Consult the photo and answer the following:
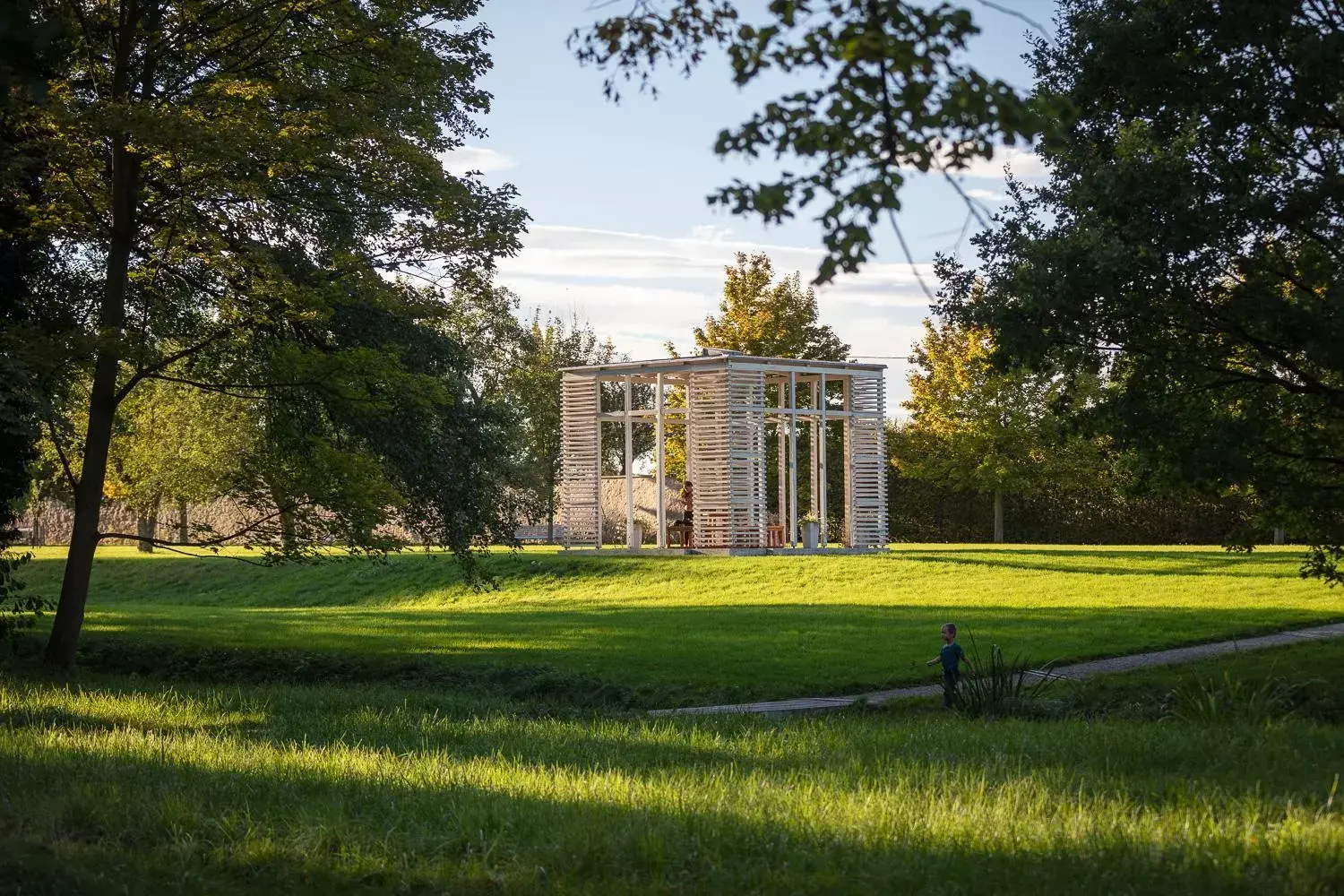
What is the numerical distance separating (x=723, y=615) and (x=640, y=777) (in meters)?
14.7

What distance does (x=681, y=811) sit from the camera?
22.4ft

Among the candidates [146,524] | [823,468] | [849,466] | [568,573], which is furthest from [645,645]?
[146,524]

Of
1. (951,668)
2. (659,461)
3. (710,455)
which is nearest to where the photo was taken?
(951,668)

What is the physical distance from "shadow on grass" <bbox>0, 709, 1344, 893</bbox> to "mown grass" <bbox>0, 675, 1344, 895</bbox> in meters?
0.02

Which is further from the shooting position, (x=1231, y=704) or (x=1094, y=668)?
(x=1094, y=668)

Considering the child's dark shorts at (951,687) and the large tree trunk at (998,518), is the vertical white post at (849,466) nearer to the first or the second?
the large tree trunk at (998,518)

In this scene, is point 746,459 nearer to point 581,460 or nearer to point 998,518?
point 581,460

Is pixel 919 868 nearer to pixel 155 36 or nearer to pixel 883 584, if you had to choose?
pixel 155 36

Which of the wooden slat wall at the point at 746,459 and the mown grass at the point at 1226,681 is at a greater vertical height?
the wooden slat wall at the point at 746,459

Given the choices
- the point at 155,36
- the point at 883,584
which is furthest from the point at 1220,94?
the point at 883,584

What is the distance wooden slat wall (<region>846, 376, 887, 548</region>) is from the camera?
3334 cm

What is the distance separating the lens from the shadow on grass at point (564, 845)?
5.61 meters

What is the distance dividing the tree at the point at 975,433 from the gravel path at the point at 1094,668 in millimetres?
23811

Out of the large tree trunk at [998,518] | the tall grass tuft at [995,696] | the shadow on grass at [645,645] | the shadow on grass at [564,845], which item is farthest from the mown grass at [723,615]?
the large tree trunk at [998,518]
